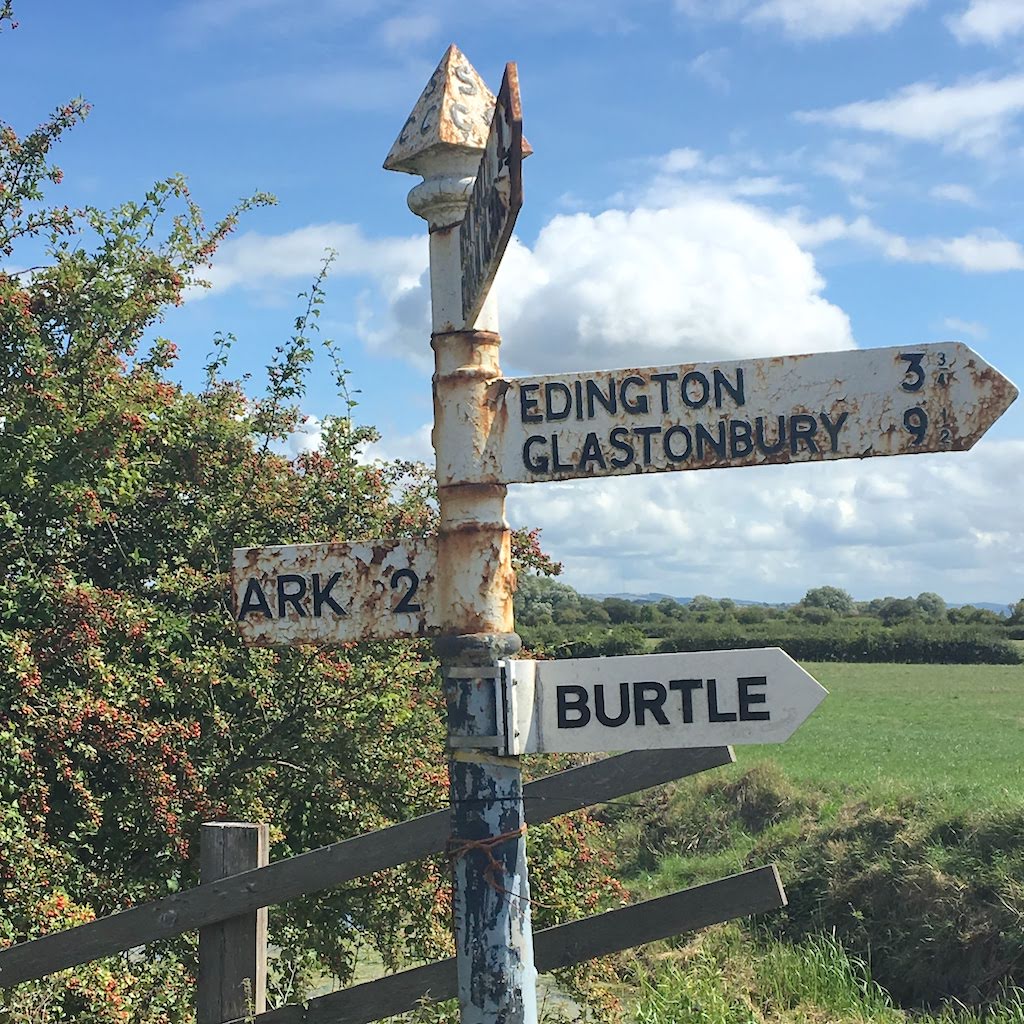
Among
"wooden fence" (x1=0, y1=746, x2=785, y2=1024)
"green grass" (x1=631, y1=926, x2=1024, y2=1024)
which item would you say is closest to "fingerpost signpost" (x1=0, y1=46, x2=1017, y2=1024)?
"wooden fence" (x1=0, y1=746, x2=785, y2=1024)

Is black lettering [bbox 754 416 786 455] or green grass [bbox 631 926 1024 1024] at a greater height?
black lettering [bbox 754 416 786 455]

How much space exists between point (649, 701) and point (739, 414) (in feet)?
2.17

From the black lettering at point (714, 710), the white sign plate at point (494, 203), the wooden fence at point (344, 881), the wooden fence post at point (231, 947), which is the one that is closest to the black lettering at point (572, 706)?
the black lettering at point (714, 710)

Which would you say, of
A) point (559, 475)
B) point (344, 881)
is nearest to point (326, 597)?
point (559, 475)

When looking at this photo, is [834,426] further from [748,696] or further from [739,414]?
[748,696]

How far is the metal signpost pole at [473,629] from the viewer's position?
2.55 m

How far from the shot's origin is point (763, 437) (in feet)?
8.37

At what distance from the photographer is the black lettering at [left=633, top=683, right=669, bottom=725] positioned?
258 centimetres

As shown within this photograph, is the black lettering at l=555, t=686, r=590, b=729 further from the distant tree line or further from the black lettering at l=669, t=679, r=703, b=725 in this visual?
the distant tree line

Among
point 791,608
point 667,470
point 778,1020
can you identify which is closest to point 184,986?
point 778,1020

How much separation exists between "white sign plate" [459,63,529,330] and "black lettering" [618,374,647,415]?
36 centimetres

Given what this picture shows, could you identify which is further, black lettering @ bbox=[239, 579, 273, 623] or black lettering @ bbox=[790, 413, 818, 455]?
black lettering @ bbox=[239, 579, 273, 623]

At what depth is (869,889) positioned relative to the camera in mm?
Answer: 11539

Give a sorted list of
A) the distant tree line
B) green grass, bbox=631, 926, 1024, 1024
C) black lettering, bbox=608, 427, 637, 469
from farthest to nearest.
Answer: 1. the distant tree line
2. green grass, bbox=631, 926, 1024, 1024
3. black lettering, bbox=608, 427, 637, 469
